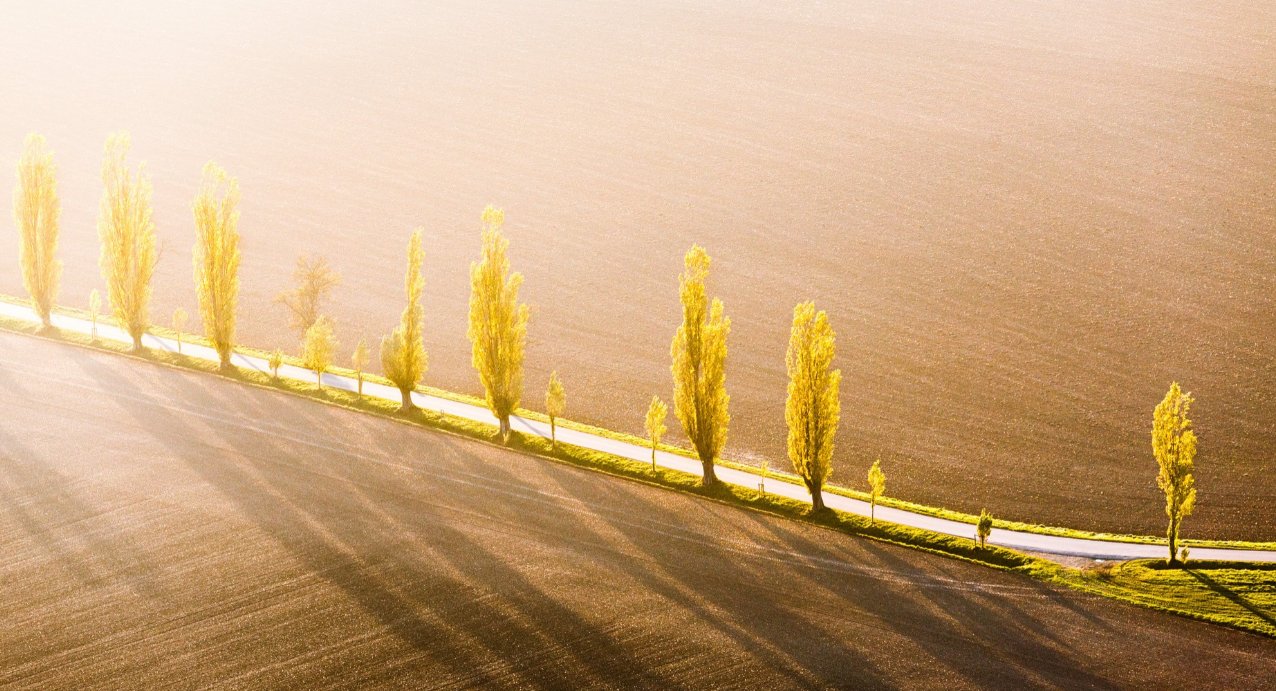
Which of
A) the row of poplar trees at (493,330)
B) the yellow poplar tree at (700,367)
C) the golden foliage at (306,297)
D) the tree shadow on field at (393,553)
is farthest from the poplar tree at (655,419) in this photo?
the golden foliage at (306,297)

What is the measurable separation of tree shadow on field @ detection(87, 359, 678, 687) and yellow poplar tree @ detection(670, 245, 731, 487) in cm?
865

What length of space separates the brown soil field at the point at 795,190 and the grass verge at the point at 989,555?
140 inches

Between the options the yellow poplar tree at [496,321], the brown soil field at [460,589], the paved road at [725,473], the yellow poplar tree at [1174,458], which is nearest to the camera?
the brown soil field at [460,589]

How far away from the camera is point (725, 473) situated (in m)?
43.8

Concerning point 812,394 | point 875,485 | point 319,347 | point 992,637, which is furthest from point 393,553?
point 992,637

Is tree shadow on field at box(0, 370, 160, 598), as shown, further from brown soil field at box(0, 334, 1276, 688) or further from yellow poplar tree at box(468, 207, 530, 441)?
yellow poplar tree at box(468, 207, 530, 441)

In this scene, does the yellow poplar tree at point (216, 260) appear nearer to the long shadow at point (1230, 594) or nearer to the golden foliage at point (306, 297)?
the golden foliage at point (306, 297)

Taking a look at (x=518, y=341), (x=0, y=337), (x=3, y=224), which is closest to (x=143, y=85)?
(x=3, y=224)

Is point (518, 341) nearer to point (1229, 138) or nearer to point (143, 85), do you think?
point (1229, 138)

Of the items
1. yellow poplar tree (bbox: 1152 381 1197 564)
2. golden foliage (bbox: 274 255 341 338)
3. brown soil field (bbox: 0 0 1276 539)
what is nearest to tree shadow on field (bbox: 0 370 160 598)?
golden foliage (bbox: 274 255 341 338)

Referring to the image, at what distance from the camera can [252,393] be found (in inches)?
1923

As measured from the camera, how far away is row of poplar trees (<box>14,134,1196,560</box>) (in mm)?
39875

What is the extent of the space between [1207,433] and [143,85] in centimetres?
7314

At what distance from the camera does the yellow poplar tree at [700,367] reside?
136 feet
